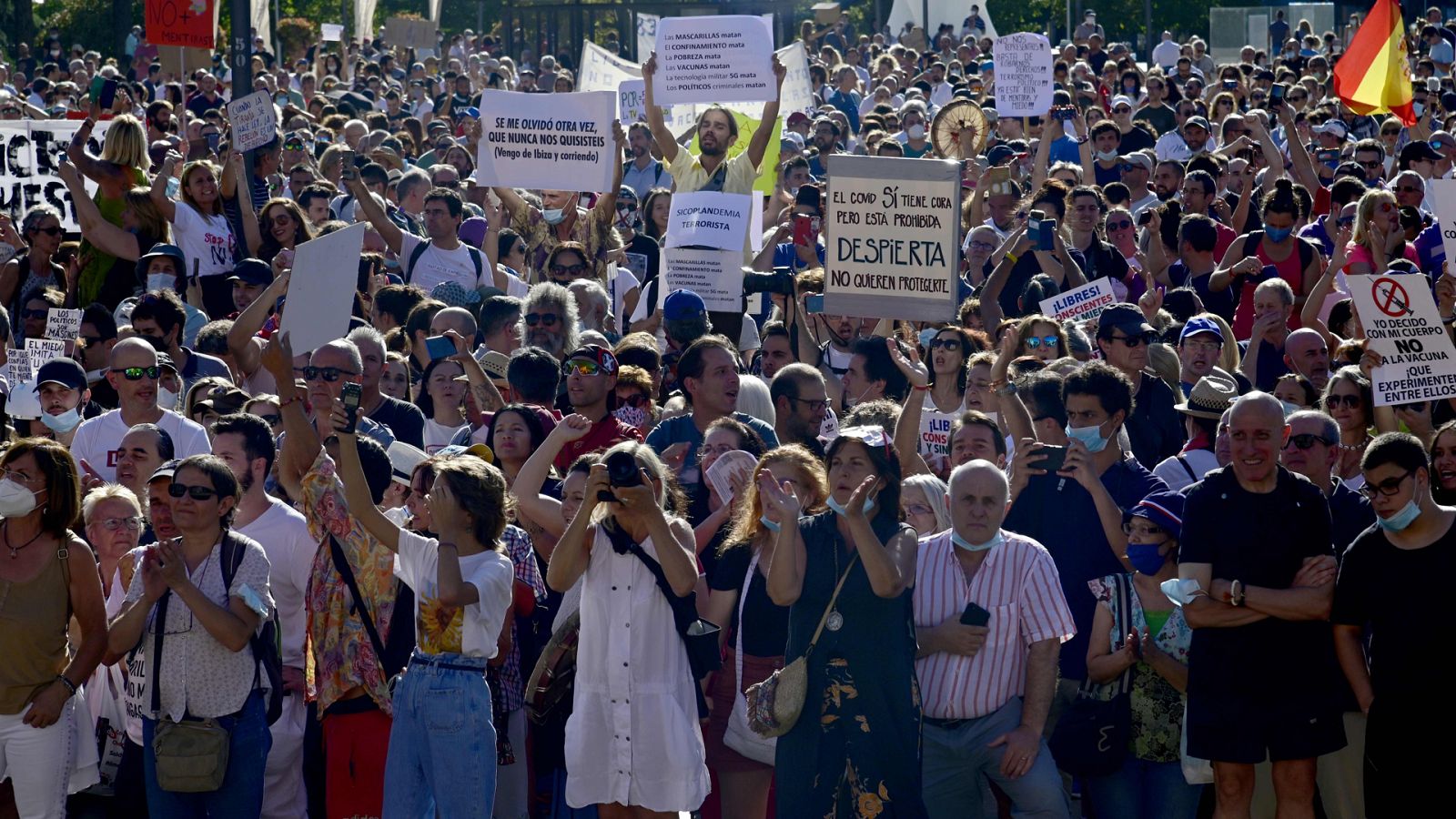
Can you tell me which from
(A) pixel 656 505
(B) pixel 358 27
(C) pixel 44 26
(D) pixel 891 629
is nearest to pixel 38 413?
(A) pixel 656 505

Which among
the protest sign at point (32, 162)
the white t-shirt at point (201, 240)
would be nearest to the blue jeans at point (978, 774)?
the white t-shirt at point (201, 240)

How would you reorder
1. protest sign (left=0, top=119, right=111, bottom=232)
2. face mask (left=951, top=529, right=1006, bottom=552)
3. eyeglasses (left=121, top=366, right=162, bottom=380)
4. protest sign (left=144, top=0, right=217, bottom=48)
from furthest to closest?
protest sign (left=144, top=0, right=217, bottom=48)
protest sign (left=0, top=119, right=111, bottom=232)
eyeglasses (left=121, top=366, right=162, bottom=380)
face mask (left=951, top=529, right=1006, bottom=552)

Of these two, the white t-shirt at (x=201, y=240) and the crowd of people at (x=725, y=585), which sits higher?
the white t-shirt at (x=201, y=240)

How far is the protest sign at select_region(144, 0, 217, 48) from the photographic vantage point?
16.8 meters

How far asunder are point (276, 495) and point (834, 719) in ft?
8.70

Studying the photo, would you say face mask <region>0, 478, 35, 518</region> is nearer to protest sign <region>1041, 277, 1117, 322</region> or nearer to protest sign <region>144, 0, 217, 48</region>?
protest sign <region>1041, 277, 1117, 322</region>

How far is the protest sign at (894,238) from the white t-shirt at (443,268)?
2706 mm

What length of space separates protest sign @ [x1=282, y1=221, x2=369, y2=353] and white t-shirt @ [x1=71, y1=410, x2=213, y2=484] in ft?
3.35

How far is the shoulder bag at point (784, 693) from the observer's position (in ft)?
20.0

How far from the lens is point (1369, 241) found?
35.0 feet

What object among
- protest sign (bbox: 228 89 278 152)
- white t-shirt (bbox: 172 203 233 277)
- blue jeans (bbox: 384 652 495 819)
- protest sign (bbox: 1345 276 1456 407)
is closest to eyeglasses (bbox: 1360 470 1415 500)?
protest sign (bbox: 1345 276 1456 407)

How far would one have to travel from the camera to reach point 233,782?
6344 mm

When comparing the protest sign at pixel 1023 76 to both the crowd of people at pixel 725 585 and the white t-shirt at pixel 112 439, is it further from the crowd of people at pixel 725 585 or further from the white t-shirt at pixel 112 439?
the white t-shirt at pixel 112 439

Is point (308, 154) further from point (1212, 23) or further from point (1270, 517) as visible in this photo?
point (1212, 23)
